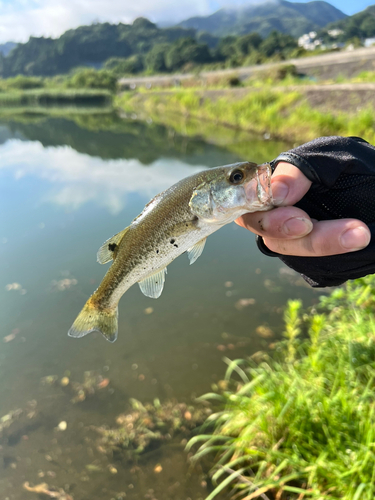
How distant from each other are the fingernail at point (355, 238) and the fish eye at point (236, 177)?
604 mm

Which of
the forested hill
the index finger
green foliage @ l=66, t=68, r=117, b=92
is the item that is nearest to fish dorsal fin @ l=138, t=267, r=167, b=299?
the index finger

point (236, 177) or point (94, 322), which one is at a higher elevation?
point (236, 177)

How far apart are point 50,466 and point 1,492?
1.68 feet

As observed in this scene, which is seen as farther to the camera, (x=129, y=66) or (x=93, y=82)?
(x=129, y=66)

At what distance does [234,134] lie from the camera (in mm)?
19469

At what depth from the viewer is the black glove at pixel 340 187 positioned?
1657mm

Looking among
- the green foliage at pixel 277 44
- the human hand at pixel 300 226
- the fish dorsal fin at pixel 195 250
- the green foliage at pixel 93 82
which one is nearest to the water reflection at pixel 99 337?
the fish dorsal fin at pixel 195 250

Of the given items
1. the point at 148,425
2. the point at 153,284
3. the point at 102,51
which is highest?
the point at 102,51

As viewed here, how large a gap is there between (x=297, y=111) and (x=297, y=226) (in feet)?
53.3

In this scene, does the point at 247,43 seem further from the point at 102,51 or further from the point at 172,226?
the point at 102,51

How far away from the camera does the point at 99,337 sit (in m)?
5.40

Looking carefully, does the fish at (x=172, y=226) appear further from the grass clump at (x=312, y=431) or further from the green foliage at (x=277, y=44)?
the green foliage at (x=277, y=44)

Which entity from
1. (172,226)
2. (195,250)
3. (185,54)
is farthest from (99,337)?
(185,54)

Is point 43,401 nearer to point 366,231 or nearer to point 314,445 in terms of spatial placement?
point 314,445
